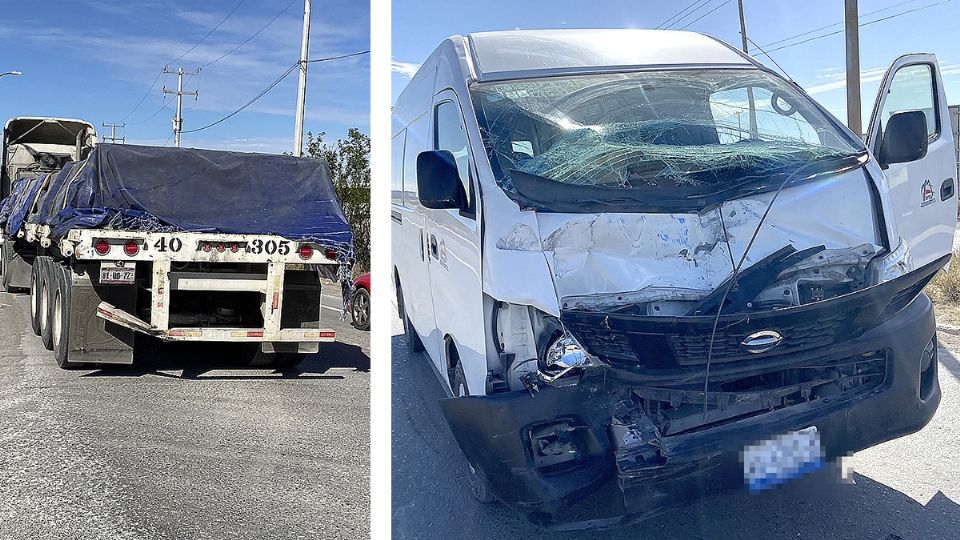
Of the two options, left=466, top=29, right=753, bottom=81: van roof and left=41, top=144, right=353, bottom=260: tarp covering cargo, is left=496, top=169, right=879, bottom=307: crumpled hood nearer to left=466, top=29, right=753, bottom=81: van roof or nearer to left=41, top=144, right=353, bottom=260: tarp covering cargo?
left=466, top=29, right=753, bottom=81: van roof

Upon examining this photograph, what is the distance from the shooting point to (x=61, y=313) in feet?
20.9

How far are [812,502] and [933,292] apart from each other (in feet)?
1.82

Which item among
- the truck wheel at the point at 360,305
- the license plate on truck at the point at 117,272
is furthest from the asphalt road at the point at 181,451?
the license plate on truck at the point at 117,272

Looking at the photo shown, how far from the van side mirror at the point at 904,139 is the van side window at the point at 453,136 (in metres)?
0.91

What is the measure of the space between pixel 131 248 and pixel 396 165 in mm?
4354

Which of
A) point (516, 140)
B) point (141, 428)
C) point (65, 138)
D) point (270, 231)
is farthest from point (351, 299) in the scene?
point (65, 138)

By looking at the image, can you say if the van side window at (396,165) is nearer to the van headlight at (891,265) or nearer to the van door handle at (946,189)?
→ the van headlight at (891,265)

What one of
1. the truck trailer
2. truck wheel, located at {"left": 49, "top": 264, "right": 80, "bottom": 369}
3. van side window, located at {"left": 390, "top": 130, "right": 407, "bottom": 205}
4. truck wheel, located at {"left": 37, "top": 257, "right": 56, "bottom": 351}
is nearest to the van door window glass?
van side window, located at {"left": 390, "top": 130, "right": 407, "bottom": 205}

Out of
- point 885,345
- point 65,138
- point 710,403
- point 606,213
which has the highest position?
point 65,138

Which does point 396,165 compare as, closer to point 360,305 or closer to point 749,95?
point 749,95

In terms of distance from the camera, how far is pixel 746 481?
5.79ft

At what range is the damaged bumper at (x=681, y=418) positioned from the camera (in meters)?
1.73

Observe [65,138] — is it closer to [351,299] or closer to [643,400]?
[351,299]

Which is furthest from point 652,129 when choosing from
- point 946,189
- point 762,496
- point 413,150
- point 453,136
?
point 762,496
